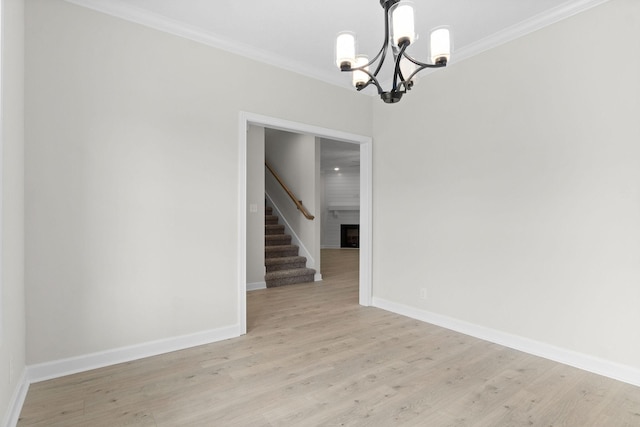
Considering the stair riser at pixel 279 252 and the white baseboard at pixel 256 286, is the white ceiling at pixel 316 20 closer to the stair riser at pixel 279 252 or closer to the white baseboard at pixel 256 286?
the white baseboard at pixel 256 286

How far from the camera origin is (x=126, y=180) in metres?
2.75

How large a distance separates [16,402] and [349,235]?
32.8ft

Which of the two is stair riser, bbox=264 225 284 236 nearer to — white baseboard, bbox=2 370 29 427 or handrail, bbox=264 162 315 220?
handrail, bbox=264 162 315 220

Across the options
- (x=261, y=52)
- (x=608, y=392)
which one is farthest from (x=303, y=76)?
(x=608, y=392)

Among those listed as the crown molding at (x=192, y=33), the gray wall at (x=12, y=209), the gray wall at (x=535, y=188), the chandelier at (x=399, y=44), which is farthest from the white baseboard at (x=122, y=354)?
the crown molding at (x=192, y=33)

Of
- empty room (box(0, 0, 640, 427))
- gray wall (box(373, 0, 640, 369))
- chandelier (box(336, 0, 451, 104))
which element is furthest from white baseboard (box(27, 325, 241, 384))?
chandelier (box(336, 0, 451, 104))

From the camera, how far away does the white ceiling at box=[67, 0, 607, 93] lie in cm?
266

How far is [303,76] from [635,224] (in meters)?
3.17

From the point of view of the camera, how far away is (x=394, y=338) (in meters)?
3.23

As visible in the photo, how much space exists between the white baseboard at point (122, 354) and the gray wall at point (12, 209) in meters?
0.17

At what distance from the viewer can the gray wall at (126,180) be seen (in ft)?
8.00

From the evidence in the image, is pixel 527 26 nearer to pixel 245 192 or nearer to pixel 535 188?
pixel 535 188

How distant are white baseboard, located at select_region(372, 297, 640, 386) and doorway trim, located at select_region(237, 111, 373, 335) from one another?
2.31 feet

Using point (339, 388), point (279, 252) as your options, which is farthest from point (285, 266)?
point (339, 388)
